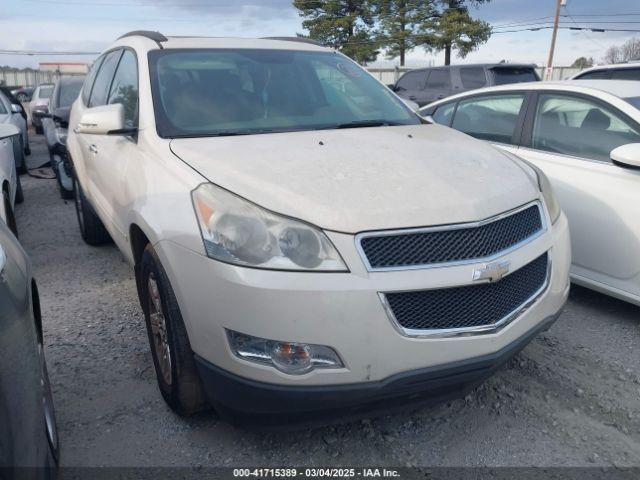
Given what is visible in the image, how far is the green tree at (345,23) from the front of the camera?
38.8m

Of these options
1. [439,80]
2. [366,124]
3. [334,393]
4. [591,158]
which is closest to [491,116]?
[591,158]

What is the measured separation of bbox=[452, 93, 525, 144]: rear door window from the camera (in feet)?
14.7

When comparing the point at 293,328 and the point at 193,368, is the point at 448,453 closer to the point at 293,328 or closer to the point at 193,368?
the point at 293,328

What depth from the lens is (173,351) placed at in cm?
233

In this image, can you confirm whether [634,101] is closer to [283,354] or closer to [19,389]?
[283,354]

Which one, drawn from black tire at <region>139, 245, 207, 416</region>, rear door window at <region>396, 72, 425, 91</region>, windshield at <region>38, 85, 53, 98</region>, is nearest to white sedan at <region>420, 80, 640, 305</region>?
black tire at <region>139, 245, 207, 416</region>

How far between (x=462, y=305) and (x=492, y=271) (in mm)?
182

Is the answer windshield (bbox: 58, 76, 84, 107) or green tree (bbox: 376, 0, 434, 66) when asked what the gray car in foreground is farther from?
green tree (bbox: 376, 0, 434, 66)

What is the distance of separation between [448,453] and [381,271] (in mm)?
980

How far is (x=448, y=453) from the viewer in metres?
2.41

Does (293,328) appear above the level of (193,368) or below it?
above

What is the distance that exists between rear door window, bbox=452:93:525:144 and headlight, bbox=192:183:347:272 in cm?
298

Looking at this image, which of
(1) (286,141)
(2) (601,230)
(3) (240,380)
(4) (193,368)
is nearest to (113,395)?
(4) (193,368)

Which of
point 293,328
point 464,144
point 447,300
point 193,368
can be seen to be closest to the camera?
point 293,328
